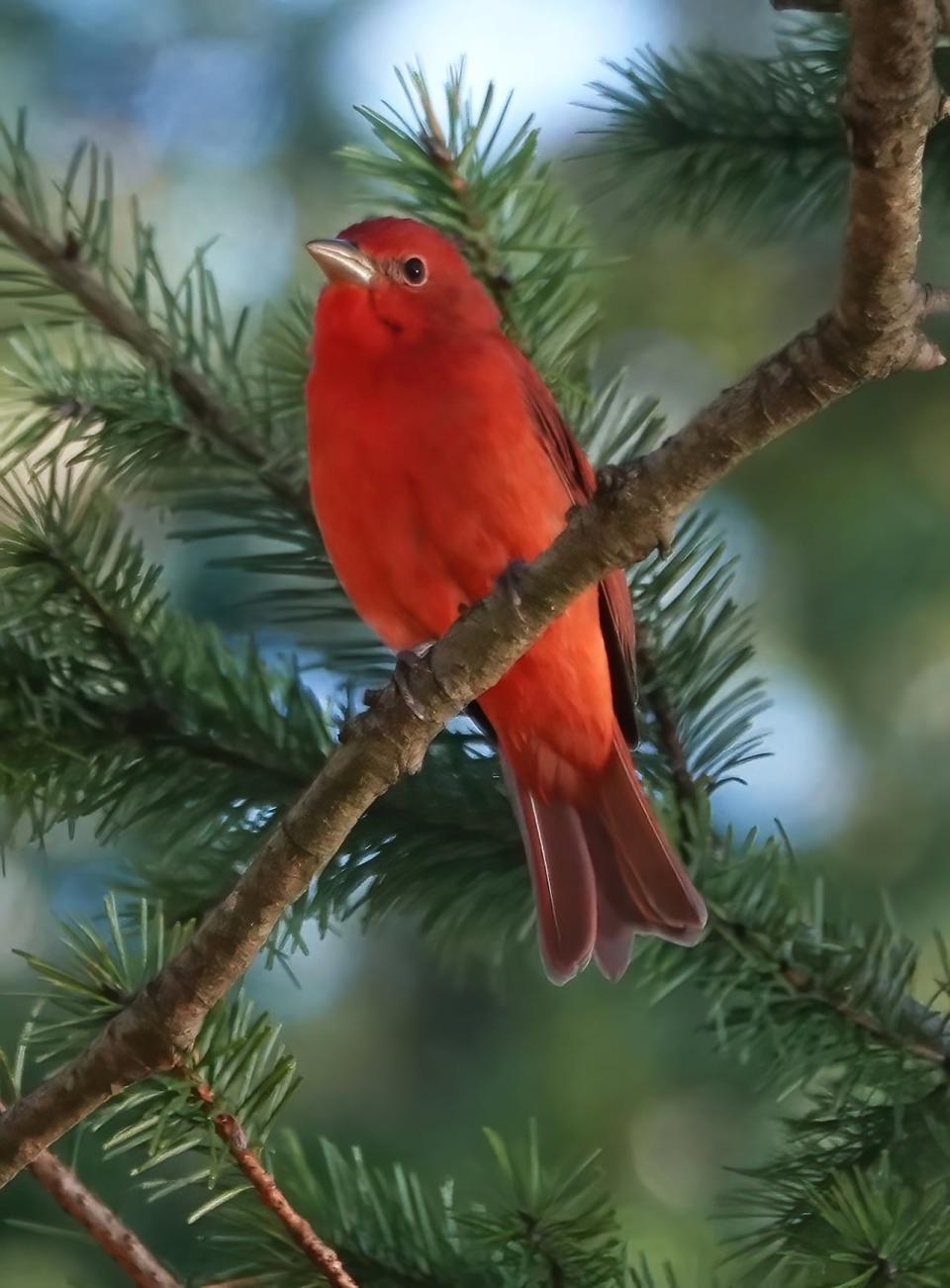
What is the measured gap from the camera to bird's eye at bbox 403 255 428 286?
6.74 ft

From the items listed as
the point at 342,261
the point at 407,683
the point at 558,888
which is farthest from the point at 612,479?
the point at 342,261

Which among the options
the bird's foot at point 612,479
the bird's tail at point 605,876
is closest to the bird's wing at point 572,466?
the bird's tail at point 605,876

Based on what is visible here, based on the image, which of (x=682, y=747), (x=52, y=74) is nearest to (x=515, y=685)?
(x=682, y=747)

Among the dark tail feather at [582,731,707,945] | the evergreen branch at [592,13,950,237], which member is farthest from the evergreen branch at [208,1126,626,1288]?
the evergreen branch at [592,13,950,237]

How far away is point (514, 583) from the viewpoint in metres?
1.26

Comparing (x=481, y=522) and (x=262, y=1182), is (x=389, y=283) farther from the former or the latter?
(x=262, y=1182)

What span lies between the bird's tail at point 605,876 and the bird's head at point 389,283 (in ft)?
1.86

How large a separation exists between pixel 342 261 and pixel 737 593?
855 millimetres

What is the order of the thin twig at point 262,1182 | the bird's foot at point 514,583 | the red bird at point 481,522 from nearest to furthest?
the thin twig at point 262,1182 → the bird's foot at point 514,583 → the red bird at point 481,522

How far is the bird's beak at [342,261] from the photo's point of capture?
200 cm

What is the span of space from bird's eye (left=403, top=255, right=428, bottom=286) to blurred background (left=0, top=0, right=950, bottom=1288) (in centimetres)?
11

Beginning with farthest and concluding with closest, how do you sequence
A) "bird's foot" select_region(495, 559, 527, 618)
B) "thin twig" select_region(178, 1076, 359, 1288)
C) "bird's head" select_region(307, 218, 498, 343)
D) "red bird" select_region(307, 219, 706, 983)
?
"bird's head" select_region(307, 218, 498, 343)
"red bird" select_region(307, 219, 706, 983)
"bird's foot" select_region(495, 559, 527, 618)
"thin twig" select_region(178, 1076, 359, 1288)

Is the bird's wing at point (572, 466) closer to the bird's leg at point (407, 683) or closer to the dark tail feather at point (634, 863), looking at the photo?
the dark tail feather at point (634, 863)

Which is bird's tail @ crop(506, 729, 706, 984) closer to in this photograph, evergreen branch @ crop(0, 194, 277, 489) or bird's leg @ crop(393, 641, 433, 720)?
bird's leg @ crop(393, 641, 433, 720)
